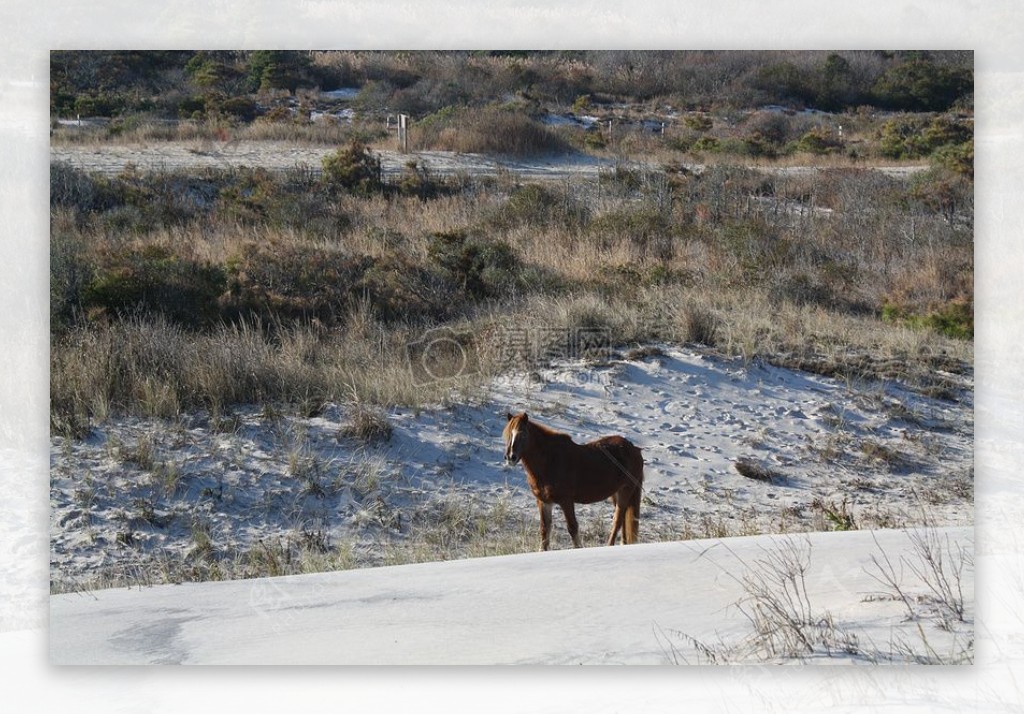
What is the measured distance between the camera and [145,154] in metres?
6.89

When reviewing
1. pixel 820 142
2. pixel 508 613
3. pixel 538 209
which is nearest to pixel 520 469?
pixel 508 613

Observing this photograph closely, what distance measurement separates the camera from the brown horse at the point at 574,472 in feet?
18.4

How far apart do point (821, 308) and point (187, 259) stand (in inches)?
152

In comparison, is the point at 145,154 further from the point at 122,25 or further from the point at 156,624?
the point at 156,624

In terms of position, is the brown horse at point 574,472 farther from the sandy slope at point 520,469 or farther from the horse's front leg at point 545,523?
the sandy slope at point 520,469

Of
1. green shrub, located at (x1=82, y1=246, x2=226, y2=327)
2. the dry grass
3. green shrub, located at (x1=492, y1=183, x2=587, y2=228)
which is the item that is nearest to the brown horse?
the dry grass

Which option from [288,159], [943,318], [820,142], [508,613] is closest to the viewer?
[508,613]

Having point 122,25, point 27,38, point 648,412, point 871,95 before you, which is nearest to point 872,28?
point 871,95

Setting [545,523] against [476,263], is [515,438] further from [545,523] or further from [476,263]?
[476,263]

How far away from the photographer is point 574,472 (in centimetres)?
568

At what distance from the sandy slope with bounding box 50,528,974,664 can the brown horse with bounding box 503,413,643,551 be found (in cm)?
44

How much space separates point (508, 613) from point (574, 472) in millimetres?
1008

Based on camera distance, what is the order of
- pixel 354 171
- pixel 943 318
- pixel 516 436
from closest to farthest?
pixel 516 436
pixel 943 318
pixel 354 171

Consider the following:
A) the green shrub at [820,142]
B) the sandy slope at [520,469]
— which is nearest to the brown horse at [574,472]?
the sandy slope at [520,469]
